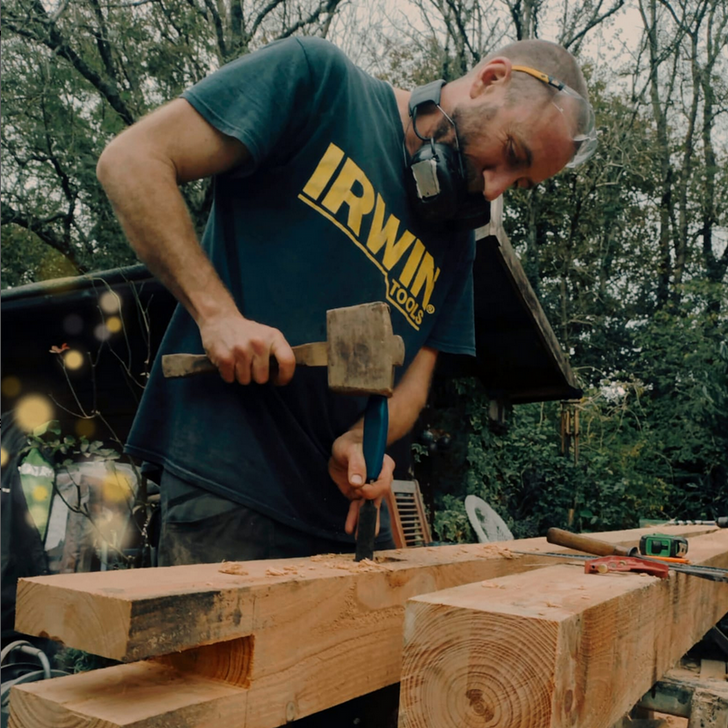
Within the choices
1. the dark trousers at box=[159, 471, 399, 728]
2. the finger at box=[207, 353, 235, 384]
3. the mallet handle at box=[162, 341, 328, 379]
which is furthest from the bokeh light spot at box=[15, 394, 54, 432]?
the finger at box=[207, 353, 235, 384]

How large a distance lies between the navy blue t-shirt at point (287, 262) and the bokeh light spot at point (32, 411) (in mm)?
3244

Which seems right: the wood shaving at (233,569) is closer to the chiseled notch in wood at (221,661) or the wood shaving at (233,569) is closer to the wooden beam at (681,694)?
the chiseled notch in wood at (221,661)

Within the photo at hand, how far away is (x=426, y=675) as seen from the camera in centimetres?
83

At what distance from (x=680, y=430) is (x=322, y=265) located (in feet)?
44.7

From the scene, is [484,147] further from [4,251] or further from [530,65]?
[4,251]

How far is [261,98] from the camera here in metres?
1.57

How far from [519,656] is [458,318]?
1576 mm

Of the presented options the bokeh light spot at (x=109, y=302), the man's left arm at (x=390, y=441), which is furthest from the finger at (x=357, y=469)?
the bokeh light spot at (x=109, y=302)

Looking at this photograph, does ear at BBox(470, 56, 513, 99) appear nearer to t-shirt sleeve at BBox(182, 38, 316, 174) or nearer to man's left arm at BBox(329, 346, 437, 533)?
t-shirt sleeve at BBox(182, 38, 316, 174)

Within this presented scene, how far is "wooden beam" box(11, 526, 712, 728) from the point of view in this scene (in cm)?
77

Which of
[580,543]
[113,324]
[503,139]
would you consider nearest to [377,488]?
[580,543]

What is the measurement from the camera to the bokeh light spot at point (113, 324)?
472 centimetres

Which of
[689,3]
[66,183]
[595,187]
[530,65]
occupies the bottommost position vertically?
[530,65]

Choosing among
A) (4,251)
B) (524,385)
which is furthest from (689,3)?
(4,251)
